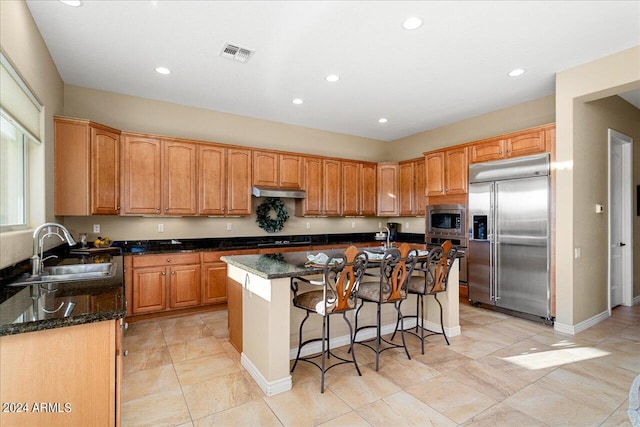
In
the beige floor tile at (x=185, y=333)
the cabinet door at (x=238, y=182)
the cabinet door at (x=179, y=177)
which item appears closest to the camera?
the beige floor tile at (x=185, y=333)

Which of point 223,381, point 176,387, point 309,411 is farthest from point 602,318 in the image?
point 176,387

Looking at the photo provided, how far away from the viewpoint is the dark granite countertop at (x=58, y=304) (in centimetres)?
132

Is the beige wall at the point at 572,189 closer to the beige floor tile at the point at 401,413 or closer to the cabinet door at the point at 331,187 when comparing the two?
the beige floor tile at the point at 401,413

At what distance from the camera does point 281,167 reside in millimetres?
5227

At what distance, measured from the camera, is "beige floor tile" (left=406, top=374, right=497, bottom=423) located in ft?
7.11

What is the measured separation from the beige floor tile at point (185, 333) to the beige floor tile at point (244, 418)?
4.88 feet

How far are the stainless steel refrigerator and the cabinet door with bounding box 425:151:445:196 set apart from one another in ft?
1.74

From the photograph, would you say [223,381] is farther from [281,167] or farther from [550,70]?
[550,70]

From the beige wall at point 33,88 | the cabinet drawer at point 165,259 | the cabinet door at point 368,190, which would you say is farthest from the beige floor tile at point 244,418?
the cabinet door at point 368,190

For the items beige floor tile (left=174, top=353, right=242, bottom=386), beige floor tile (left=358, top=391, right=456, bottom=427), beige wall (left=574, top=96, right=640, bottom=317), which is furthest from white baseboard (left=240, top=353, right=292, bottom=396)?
beige wall (left=574, top=96, right=640, bottom=317)

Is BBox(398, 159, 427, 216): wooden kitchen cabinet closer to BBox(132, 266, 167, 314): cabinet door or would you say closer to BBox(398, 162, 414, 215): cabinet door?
BBox(398, 162, 414, 215): cabinet door

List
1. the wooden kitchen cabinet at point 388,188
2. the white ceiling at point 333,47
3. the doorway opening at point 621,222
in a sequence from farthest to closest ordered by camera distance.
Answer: the wooden kitchen cabinet at point 388,188 → the doorway opening at point 621,222 → the white ceiling at point 333,47

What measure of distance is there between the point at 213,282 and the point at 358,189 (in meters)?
3.12

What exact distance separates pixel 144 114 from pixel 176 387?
3.59m
